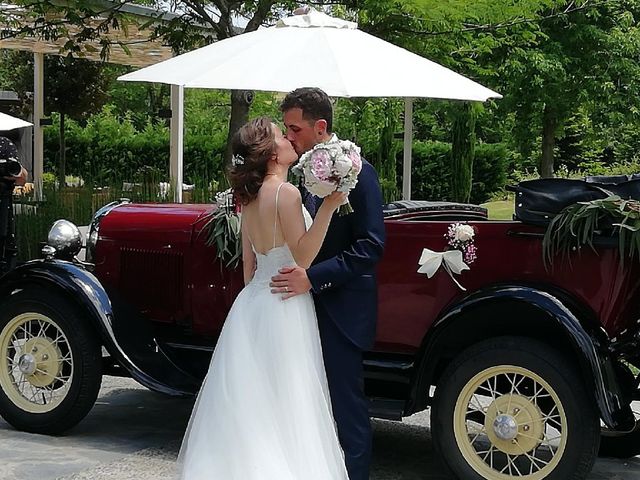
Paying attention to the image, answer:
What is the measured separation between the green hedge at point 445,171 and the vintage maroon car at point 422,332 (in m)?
17.6

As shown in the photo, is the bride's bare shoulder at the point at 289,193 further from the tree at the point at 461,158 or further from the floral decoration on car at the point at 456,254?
the tree at the point at 461,158

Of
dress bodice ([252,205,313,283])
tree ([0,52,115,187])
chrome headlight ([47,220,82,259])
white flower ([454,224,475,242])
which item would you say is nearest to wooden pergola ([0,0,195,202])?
tree ([0,52,115,187])

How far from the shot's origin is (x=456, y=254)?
4598 mm

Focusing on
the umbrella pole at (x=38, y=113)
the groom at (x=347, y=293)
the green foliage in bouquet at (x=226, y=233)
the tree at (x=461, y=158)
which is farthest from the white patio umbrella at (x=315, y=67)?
the tree at (x=461, y=158)

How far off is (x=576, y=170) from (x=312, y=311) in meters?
27.7

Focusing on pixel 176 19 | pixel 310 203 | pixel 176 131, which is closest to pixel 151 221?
pixel 310 203

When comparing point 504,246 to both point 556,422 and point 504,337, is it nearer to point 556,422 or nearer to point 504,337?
point 504,337

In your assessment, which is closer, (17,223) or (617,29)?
(17,223)

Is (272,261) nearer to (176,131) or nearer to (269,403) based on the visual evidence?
(269,403)

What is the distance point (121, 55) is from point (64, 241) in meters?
10.5

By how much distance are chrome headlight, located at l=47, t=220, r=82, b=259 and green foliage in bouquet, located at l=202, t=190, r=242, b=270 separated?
3.49ft

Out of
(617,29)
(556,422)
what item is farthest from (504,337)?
(617,29)

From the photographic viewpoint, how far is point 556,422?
4312 millimetres

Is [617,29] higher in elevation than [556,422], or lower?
higher
